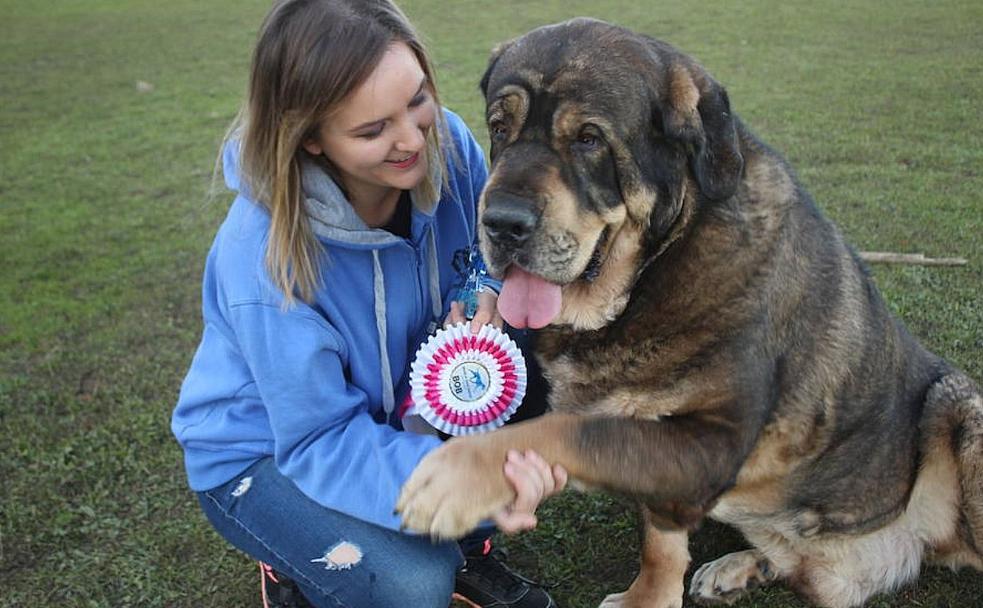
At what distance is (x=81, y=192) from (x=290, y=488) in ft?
19.4

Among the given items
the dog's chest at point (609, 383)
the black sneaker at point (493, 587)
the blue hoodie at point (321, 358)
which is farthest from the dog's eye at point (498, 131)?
the black sneaker at point (493, 587)

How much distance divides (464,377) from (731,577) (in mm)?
1171

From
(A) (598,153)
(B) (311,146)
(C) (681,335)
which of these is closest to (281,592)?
(B) (311,146)

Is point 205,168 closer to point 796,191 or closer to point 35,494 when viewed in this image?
point 35,494

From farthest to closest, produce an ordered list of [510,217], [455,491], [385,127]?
1. [385,127]
2. [510,217]
3. [455,491]

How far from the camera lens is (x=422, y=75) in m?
2.47

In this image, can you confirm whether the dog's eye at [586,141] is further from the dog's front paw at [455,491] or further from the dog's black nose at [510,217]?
the dog's front paw at [455,491]

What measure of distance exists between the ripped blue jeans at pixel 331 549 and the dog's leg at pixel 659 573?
2.06ft

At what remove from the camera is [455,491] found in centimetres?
200

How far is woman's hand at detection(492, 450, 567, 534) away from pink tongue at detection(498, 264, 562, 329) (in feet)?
1.46

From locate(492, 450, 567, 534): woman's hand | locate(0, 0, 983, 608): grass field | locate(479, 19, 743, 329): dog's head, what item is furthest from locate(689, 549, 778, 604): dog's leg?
locate(479, 19, 743, 329): dog's head

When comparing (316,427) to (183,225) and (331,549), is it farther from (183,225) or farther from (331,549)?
(183,225)

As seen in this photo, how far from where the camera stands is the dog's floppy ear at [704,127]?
2.18 meters

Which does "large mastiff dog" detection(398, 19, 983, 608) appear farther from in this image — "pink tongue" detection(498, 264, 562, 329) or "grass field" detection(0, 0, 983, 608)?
"grass field" detection(0, 0, 983, 608)
